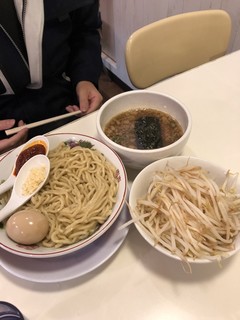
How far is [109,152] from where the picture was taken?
809 mm

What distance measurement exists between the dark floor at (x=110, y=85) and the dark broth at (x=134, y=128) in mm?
1845

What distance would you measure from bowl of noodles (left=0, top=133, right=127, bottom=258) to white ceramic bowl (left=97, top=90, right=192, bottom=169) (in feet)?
0.11

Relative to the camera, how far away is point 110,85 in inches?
112

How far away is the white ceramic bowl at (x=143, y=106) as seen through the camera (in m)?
0.76

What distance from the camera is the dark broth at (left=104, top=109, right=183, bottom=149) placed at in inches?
33.3

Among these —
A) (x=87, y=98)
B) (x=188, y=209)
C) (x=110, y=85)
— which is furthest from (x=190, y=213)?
(x=110, y=85)

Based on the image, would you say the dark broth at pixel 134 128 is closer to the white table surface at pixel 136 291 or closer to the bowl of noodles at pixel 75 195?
the bowl of noodles at pixel 75 195

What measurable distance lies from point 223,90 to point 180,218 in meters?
0.63

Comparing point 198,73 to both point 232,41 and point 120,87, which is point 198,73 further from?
point 120,87

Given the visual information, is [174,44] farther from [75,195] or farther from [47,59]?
[75,195]

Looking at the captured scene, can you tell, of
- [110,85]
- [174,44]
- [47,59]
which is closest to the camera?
[47,59]

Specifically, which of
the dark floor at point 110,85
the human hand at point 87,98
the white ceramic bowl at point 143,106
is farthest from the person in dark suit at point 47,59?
the dark floor at point 110,85

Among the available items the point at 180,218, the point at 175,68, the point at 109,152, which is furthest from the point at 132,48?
the point at 180,218

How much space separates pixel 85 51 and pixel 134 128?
2.14 feet
